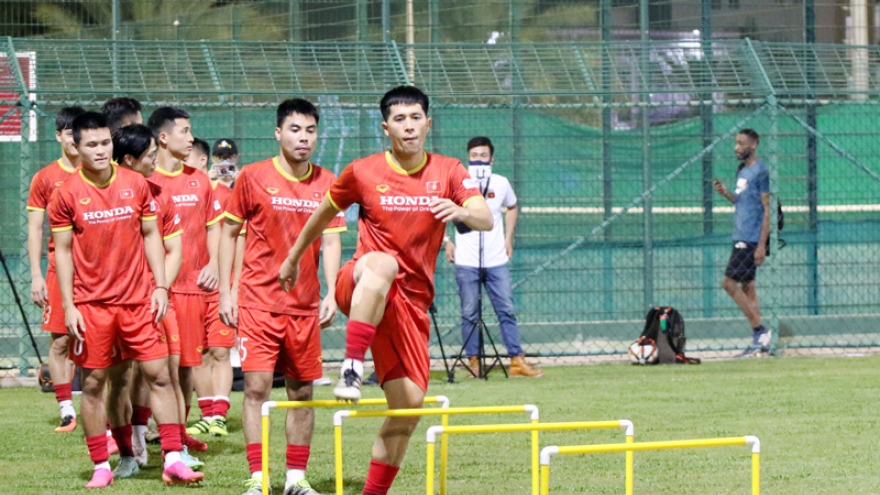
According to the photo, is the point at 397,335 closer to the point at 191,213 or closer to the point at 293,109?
the point at 293,109

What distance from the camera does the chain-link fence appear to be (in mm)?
14047

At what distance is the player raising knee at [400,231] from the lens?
655 cm

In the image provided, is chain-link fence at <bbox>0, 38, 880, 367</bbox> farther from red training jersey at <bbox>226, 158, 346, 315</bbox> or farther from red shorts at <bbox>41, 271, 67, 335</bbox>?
red training jersey at <bbox>226, 158, 346, 315</bbox>

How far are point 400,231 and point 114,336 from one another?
2217 millimetres

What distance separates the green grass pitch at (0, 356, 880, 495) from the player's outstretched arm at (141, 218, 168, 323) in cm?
109

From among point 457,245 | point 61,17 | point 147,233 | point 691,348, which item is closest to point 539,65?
point 457,245

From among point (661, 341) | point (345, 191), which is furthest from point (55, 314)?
point (661, 341)

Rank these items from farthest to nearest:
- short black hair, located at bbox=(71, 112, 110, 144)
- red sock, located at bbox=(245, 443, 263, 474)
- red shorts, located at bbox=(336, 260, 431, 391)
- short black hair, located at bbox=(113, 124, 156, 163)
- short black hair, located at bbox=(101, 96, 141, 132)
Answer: short black hair, located at bbox=(101, 96, 141, 132) < short black hair, located at bbox=(113, 124, 156, 163) < short black hair, located at bbox=(71, 112, 110, 144) < red sock, located at bbox=(245, 443, 263, 474) < red shorts, located at bbox=(336, 260, 431, 391)

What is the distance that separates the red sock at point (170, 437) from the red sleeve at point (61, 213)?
129cm

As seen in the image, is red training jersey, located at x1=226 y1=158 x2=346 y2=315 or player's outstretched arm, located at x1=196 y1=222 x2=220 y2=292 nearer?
red training jersey, located at x1=226 y1=158 x2=346 y2=315

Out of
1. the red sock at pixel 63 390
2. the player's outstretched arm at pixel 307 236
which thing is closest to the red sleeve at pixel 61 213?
the player's outstretched arm at pixel 307 236

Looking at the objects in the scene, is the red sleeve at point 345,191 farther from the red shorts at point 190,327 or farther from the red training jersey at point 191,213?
the red shorts at point 190,327

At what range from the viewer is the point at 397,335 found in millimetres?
6566

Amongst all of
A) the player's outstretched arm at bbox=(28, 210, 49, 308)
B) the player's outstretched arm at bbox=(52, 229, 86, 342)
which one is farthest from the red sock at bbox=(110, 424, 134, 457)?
the player's outstretched arm at bbox=(28, 210, 49, 308)
